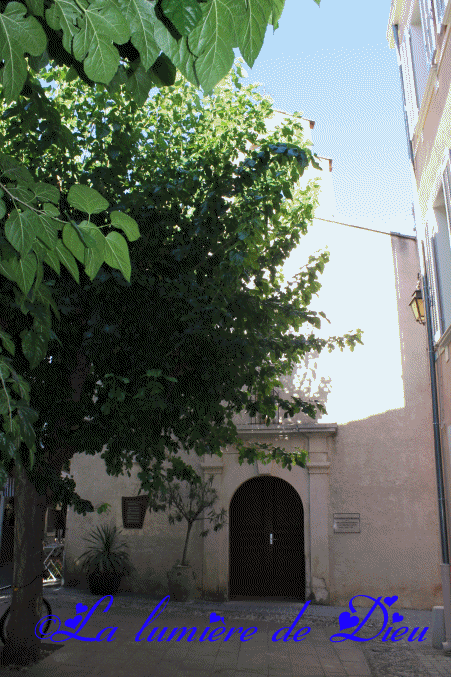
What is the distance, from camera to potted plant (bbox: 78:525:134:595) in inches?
473

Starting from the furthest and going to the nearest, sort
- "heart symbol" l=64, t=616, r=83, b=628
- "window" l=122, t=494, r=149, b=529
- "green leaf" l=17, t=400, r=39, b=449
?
"window" l=122, t=494, r=149, b=529, "heart symbol" l=64, t=616, r=83, b=628, "green leaf" l=17, t=400, r=39, b=449

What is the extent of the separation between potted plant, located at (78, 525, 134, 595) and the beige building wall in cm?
23

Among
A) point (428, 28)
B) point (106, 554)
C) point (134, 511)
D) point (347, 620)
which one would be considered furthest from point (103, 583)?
point (428, 28)

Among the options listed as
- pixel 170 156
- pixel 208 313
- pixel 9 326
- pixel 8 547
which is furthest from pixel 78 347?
pixel 8 547

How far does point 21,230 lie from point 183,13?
86 centimetres

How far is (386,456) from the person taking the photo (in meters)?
11.9

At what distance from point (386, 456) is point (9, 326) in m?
8.71

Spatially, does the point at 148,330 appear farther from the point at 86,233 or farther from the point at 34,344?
the point at 86,233

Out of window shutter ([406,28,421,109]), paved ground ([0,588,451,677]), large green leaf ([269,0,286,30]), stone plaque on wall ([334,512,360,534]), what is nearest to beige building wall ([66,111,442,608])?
stone plaque on wall ([334,512,360,534])

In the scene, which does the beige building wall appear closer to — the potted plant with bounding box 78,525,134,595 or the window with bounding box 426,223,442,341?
the potted plant with bounding box 78,525,134,595

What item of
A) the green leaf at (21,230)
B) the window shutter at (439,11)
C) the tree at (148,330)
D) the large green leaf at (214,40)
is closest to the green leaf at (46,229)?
the green leaf at (21,230)

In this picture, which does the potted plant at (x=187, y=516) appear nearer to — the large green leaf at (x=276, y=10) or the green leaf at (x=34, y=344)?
the green leaf at (x=34, y=344)

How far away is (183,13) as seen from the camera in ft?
5.25

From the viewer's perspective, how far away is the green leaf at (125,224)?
190cm
